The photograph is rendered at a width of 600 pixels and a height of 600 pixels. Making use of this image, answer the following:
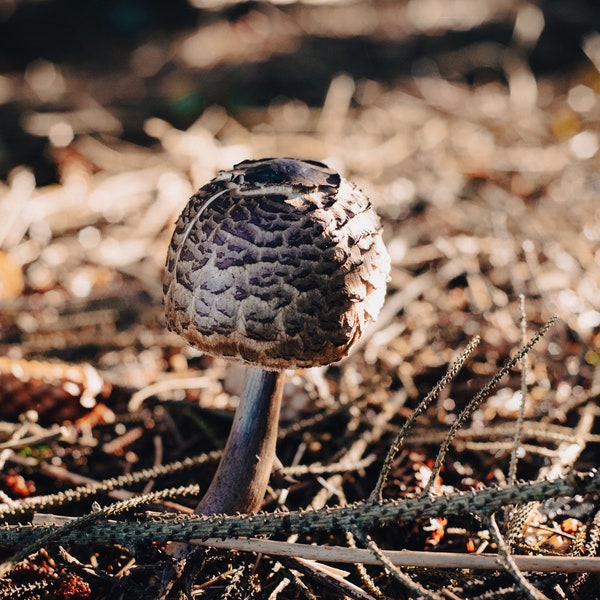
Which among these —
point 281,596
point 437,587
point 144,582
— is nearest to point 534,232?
point 437,587

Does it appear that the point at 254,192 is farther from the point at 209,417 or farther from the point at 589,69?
the point at 589,69

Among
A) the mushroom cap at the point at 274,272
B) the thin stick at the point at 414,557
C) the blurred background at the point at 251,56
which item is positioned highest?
the blurred background at the point at 251,56

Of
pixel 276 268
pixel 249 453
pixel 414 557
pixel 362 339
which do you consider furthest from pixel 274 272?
pixel 362 339

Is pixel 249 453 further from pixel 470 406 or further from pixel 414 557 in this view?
pixel 470 406

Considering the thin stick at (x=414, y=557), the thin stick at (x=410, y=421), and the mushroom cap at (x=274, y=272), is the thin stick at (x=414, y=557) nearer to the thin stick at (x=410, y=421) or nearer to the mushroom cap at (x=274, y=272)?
the thin stick at (x=410, y=421)

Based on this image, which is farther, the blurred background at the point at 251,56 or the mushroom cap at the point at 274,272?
the blurred background at the point at 251,56

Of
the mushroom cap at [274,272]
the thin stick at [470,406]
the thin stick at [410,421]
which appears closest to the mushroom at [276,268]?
the mushroom cap at [274,272]
